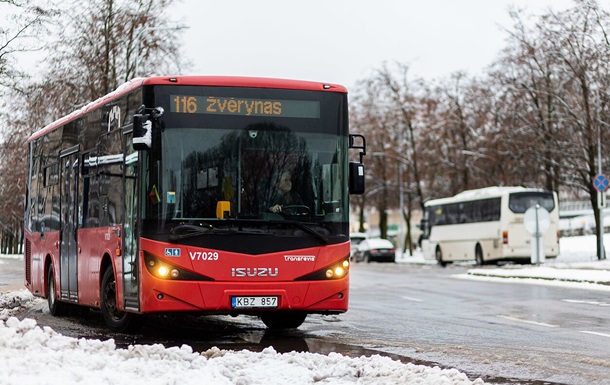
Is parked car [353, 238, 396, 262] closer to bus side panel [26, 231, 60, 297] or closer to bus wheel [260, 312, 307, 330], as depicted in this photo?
bus side panel [26, 231, 60, 297]

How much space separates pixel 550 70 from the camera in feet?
166

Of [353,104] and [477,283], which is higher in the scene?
[353,104]

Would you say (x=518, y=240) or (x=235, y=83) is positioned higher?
(x=235, y=83)

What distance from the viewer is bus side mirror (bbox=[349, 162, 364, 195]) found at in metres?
13.9

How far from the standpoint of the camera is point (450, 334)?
575 inches

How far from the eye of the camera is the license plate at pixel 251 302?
13.4m

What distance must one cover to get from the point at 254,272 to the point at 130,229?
167cm

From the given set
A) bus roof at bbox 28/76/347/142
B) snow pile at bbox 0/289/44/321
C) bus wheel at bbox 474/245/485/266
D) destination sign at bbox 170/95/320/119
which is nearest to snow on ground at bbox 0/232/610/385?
destination sign at bbox 170/95/320/119

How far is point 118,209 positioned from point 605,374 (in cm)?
694

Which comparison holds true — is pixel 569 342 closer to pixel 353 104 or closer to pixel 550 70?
pixel 550 70

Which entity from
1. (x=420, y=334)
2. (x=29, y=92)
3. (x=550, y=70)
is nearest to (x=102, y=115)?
(x=420, y=334)

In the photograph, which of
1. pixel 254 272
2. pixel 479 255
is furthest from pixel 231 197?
pixel 479 255

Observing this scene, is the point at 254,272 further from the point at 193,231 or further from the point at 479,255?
the point at 479,255

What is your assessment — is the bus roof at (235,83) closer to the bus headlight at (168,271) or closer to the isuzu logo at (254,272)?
the bus headlight at (168,271)
